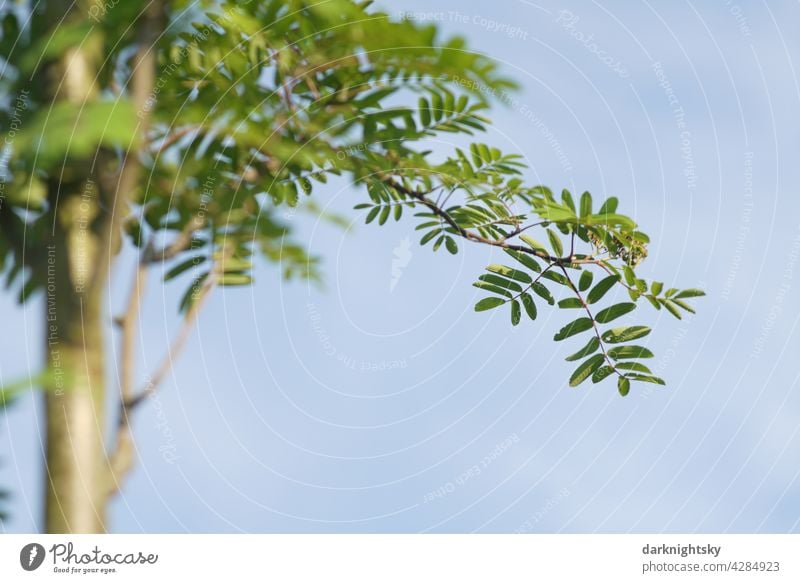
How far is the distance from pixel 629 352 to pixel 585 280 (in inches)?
4.1

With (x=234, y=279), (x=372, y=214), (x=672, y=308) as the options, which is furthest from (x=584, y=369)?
(x=234, y=279)

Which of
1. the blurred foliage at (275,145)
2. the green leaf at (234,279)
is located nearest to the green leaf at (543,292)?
the blurred foliage at (275,145)

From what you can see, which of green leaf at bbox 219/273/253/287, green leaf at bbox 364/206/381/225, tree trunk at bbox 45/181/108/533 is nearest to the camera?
tree trunk at bbox 45/181/108/533

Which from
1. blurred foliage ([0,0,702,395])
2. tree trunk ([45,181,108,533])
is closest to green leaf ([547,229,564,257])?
blurred foliage ([0,0,702,395])

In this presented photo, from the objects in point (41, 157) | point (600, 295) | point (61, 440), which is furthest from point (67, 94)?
point (600, 295)

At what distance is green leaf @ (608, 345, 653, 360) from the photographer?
101cm

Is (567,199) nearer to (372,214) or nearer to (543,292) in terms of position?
(543,292)

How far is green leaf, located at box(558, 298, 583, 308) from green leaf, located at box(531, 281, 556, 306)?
1cm

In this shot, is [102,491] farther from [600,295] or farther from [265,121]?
[600,295]

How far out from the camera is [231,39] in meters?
0.84

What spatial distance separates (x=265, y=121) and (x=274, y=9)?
0.13 meters

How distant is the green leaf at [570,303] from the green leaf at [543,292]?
0.04ft

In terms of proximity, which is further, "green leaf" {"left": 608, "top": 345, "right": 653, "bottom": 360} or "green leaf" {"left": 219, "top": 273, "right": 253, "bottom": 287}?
"green leaf" {"left": 608, "top": 345, "right": 653, "bottom": 360}

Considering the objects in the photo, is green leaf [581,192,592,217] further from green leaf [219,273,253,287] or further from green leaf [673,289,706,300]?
green leaf [219,273,253,287]
